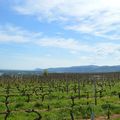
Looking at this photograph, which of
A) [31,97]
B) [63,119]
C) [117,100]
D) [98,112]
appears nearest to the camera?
[63,119]

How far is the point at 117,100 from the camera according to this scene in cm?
3105

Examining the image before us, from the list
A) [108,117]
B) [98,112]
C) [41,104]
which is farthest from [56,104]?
[108,117]

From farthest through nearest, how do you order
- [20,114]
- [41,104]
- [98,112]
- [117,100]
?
[117,100] → [41,104] → [98,112] → [20,114]

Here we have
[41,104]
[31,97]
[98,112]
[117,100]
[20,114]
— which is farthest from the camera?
[31,97]

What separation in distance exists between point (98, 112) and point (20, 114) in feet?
18.6

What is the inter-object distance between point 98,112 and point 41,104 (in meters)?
5.18

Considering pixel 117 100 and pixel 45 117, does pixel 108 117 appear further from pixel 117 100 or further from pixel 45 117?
pixel 117 100

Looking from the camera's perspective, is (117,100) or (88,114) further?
(117,100)

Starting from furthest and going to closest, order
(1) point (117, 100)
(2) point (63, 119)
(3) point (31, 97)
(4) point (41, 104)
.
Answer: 1. (3) point (31, 97)
2. (1) point (117, 100)
3. (4) point (41, 104)
4. (2) point (63, 119)

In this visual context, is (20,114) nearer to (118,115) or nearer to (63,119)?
(63,119)

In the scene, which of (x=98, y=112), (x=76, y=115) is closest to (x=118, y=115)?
(x=98, y=112)

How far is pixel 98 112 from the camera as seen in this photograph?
24656 mm

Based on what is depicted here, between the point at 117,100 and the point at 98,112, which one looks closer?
the point at 98,112

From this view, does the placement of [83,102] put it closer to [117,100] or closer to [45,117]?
A: [117,100]
